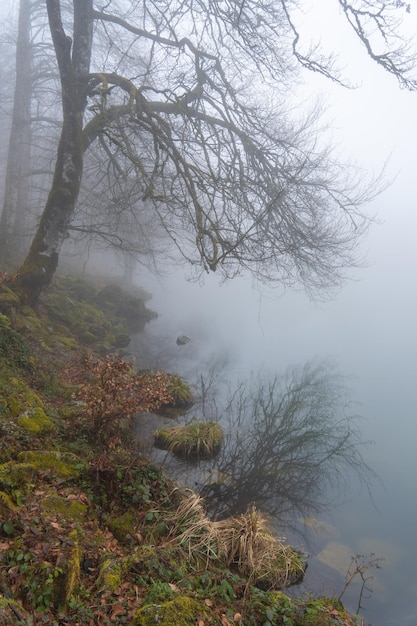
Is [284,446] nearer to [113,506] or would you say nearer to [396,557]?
[396,557]

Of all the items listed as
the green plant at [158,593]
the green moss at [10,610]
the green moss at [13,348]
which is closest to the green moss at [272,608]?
the green plant at [158,593]

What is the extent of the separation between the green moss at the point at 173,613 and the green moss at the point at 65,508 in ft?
3.79

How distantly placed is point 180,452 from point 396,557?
12.0 feet

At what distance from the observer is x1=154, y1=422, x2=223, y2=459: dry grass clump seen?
7859 millimetres

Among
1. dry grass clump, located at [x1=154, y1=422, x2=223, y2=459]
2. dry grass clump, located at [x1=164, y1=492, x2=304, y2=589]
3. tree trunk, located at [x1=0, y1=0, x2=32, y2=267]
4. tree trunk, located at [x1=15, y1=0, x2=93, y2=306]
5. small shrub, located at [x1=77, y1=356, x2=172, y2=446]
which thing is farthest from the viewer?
tree trunk, located at [x1=0, y1=0, x2=32, y2=267]

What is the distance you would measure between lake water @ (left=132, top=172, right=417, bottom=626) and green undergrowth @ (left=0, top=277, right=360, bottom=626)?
159cm

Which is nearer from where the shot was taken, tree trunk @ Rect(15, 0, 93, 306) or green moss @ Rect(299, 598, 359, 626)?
green moss @ Rect(299, 598, 359, 626)

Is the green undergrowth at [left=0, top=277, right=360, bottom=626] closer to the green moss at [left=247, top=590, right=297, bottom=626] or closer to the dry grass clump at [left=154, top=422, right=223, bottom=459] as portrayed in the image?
the green moss at [left=247, top=590, right=297, bottom=626]

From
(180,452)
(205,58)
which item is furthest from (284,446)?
(205,58)

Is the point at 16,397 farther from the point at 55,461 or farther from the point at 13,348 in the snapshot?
the point at 13,348

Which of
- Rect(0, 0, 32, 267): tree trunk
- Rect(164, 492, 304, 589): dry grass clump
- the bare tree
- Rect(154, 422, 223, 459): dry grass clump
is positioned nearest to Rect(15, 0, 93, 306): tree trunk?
the bare tree

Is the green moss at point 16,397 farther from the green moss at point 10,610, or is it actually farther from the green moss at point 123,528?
the green moss at point 10,610

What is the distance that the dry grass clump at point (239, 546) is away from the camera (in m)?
4.78

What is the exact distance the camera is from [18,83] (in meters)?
15.4
